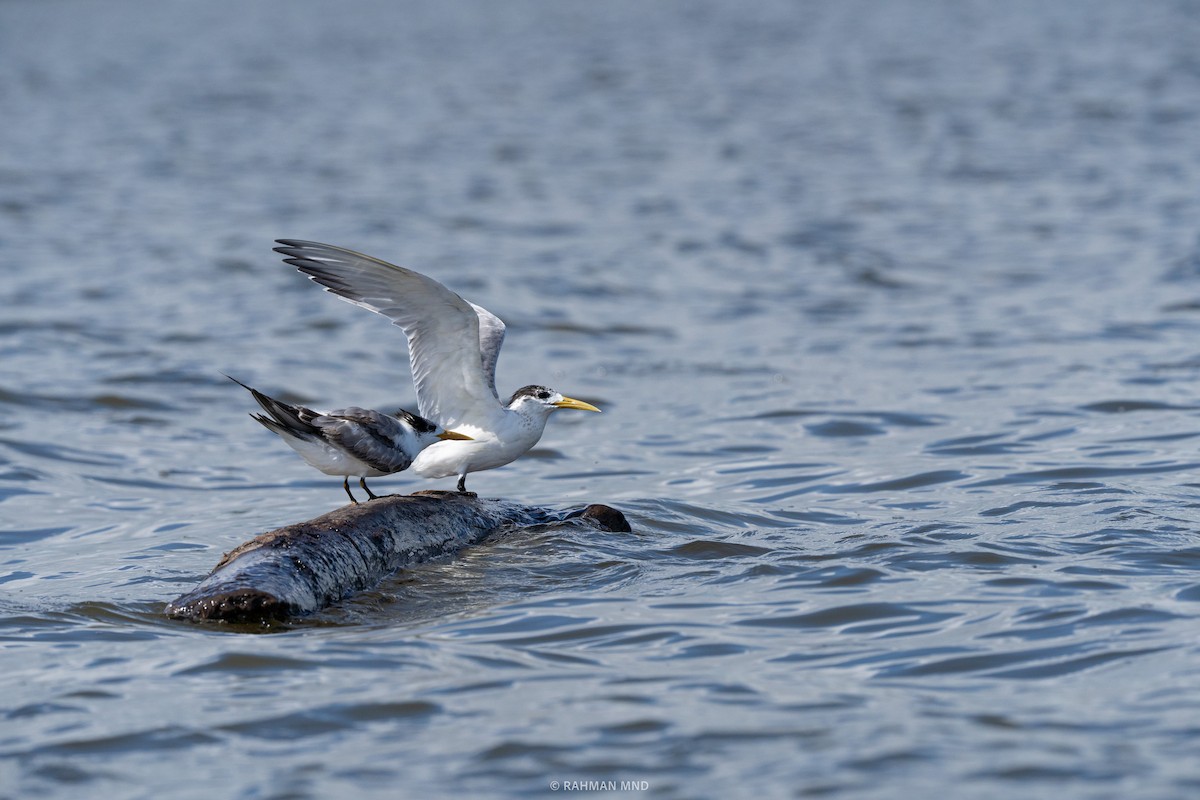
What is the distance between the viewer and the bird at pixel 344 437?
780 centimetres

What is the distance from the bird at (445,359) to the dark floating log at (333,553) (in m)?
0.37

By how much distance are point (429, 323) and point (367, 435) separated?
966 mm

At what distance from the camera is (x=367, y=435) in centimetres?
793

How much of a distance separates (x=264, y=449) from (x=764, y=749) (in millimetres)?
7280

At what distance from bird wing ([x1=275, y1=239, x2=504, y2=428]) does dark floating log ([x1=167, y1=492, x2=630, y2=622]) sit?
76 cm

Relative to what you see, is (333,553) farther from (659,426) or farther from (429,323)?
(659,426)

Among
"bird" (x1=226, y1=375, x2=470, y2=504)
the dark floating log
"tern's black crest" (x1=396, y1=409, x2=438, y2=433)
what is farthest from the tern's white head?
"bird" (x1=226, y1=375, x2=470, y2=504)

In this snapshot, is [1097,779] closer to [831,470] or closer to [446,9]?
[831,470]

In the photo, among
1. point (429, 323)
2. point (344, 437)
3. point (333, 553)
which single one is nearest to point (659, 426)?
point (429, 323)

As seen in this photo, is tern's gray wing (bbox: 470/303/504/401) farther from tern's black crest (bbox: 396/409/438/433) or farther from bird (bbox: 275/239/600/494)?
tern's black crest (bbox: 396/409/438/433)

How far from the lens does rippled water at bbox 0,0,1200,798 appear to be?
217 inches

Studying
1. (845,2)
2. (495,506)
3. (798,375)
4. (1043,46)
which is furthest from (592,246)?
(845,2)

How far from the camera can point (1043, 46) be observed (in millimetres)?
34812

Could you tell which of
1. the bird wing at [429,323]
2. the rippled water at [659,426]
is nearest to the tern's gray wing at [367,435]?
the bird wing at [429,323]
